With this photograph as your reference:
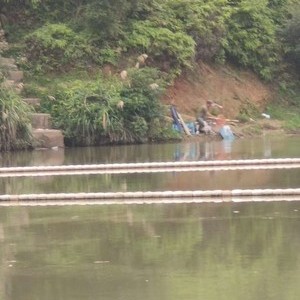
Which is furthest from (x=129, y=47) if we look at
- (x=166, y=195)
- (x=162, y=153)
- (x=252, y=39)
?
(x=166, y=195)

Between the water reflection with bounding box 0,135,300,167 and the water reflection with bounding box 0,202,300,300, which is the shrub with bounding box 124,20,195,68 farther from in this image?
the water reflection with bounding box 0,202,300,300

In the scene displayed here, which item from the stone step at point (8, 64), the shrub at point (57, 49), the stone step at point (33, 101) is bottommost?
the stone step at point (33, 101)

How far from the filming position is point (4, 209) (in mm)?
9820

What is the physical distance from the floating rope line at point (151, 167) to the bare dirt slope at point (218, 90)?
957 centimetres

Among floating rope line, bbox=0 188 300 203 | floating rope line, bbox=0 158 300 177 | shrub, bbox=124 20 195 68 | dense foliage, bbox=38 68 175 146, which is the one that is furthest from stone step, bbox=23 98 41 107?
floating rope line, bbox=0 188 300 203

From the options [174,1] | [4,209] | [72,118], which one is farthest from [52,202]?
[174,1]

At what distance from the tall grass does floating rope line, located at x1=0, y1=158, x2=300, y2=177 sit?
4.43 meters

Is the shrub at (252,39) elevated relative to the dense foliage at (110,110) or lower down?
elevated

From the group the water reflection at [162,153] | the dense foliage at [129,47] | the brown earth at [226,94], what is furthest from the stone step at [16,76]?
the brown earth at [226,94]

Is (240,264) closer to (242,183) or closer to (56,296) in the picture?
(56,296)

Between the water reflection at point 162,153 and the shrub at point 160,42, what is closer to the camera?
the water reflection at point 162,153

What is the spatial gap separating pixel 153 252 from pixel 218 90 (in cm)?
1933

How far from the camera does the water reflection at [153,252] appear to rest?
580cm

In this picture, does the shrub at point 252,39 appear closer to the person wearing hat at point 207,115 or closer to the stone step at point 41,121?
the person wearing hat at point 207,115
